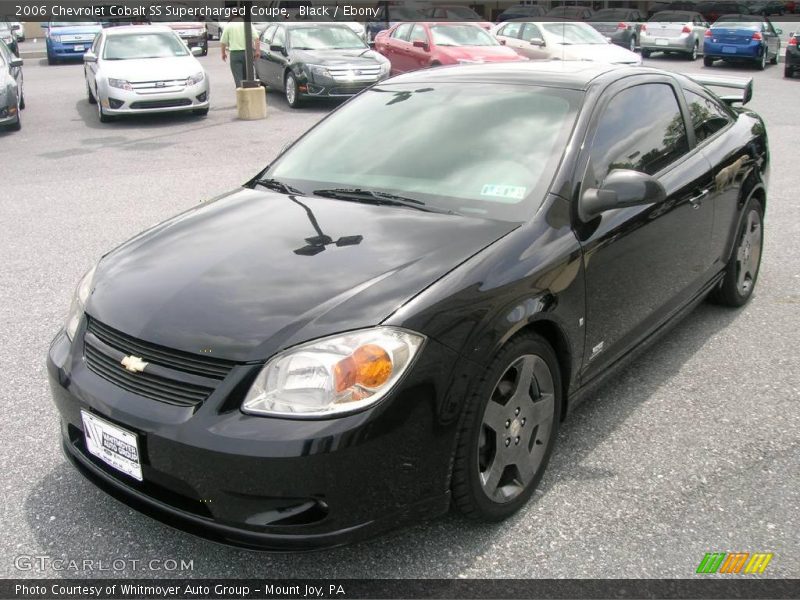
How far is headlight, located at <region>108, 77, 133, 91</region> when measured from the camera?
1291 cm

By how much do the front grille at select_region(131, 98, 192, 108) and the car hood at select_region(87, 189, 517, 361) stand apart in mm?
10274

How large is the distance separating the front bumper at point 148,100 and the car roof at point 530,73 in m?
9.66

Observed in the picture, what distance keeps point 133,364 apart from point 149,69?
38.2 ft

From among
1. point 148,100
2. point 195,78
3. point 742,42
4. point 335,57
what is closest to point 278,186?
point 148,100

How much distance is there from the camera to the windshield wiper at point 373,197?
3.37 m

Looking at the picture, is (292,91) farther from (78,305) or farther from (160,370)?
(160,370)

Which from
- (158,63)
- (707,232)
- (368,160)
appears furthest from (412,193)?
(158,63)

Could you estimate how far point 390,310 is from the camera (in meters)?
2.60

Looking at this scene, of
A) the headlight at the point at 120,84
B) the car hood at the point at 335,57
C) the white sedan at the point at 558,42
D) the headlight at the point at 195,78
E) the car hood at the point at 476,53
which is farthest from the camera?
the white sedan at the point at 558,42

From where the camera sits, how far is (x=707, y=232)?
14.6 feet

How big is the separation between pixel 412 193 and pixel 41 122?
12173 millimetres

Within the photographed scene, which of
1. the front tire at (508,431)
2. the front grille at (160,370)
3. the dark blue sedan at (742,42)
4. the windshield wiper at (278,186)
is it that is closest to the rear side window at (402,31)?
the dark blue sedan at (742,42)

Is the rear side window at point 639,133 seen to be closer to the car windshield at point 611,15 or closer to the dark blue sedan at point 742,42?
the dark blue sedan at point 742,42

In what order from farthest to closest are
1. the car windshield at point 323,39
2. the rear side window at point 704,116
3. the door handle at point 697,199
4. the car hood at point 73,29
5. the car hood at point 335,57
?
the car hood at point 73,29 < the car windshield at point 323,39 < the car hood at point 335,57 < the rear side window at point 704,116 < the door handle at point 697,199
